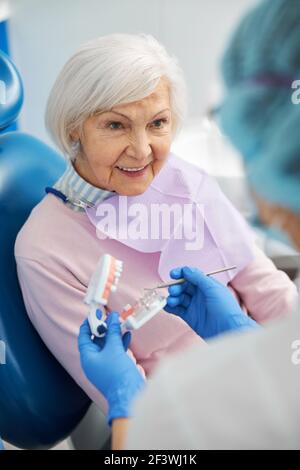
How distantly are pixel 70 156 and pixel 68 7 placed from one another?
0.79 metres

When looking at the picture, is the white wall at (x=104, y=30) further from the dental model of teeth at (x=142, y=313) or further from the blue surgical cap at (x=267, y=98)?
the blue surgical cap at (x=267, y=98)

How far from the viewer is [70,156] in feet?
3.85

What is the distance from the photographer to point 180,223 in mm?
1219

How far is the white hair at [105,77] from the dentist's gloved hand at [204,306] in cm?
35

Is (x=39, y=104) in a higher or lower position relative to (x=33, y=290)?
higher

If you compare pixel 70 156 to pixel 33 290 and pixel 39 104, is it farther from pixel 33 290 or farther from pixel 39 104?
pixel 39 104

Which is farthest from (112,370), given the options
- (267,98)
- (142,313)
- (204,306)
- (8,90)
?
(8,90)

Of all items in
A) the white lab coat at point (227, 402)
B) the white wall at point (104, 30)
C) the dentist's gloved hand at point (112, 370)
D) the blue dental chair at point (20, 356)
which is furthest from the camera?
the white wall at point (104, 30)

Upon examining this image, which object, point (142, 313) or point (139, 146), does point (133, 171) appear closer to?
point (139, 146)

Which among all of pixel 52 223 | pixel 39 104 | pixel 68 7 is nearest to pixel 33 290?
pixel 52 223

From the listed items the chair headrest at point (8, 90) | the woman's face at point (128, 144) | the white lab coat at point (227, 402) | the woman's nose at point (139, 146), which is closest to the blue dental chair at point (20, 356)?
the chair headrest at point (8, 90)

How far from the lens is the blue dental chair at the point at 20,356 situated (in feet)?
3.72

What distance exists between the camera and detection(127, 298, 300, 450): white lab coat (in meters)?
0.59

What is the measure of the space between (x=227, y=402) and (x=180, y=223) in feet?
2.14
